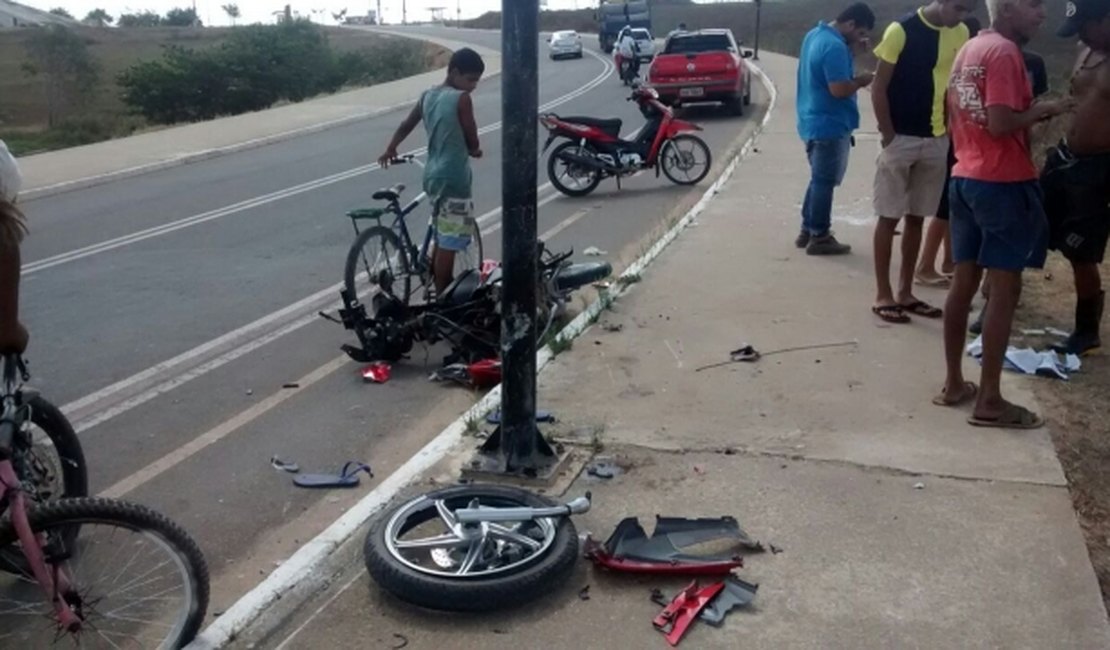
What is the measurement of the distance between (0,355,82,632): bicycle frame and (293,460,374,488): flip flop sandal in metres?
1.78

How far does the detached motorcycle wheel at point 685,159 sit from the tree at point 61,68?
4327 cm

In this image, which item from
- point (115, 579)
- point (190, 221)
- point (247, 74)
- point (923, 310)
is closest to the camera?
point (115, 579)

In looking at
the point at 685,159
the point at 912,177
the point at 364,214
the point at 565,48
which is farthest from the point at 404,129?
the point at 565,48

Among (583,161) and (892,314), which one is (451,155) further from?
(583,161)

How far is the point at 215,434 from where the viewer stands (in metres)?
6.09

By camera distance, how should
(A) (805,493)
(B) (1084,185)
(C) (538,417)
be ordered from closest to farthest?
1. (A) (805,493)
2. (C) (538,417)
3. (B) (1084,185)

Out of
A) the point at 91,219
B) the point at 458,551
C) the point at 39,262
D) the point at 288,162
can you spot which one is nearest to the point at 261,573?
the point at 458,551

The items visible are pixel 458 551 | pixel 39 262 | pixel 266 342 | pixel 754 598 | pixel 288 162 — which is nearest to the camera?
pixel 754 598

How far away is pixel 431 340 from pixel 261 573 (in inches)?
109

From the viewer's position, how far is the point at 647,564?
4059mm

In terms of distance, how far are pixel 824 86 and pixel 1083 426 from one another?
3.97 metres

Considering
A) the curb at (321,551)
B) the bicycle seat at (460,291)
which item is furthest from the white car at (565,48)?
the curb at (321,551)

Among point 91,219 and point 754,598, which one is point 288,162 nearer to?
point 91,219

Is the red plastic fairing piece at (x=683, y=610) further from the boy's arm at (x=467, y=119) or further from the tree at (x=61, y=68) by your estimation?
the tree at (x=61, y=68)
